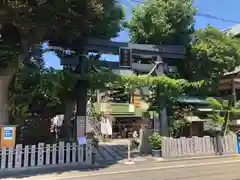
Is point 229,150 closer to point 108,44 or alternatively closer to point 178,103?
point 178,103

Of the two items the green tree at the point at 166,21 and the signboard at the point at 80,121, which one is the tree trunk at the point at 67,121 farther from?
the green tree at the point at 166,21

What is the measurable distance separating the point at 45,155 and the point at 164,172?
168 inches

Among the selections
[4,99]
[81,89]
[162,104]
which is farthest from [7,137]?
A: [162,104]

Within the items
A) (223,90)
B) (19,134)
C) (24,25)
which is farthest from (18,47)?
(223,90)

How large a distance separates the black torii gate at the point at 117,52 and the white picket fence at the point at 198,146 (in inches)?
39.2

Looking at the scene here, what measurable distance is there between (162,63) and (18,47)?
6.68 metres

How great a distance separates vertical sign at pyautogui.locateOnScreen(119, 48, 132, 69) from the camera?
12.3 m

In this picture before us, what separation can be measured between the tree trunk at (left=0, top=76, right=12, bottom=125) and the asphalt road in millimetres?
2664

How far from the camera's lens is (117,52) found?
1244 centimetres

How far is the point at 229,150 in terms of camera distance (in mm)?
13031

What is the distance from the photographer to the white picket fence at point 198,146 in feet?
38.5

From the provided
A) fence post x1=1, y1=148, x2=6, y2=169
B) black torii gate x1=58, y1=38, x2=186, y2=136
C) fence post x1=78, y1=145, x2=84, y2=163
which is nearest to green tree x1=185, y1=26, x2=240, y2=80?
black torii gate x1=58, y1=38, x2=186, y2=136

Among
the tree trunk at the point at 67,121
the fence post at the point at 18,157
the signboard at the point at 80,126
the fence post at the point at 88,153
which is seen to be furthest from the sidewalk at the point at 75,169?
the tree trunk at the point at 67,121

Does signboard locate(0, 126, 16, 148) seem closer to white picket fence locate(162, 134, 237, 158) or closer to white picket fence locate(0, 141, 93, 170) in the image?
white picket fence locate(0, 141, 93, 170)
